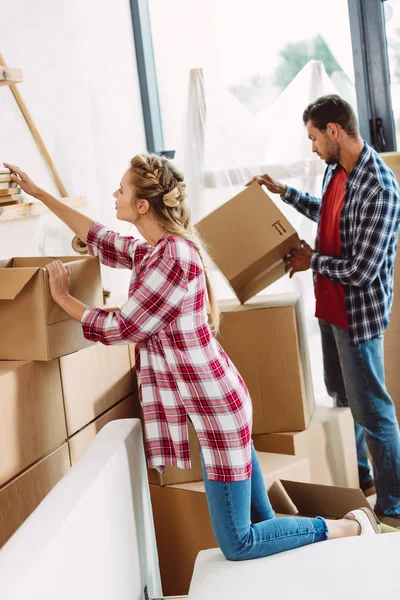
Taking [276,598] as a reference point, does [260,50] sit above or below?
above

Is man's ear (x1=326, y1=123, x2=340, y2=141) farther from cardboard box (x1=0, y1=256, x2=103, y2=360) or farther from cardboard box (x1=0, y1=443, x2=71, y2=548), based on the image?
cardboard box (x1=0, y1=443, x2=71, y2=548)

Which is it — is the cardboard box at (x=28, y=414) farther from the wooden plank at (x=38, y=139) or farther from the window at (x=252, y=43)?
the window at (x=252, y=43)

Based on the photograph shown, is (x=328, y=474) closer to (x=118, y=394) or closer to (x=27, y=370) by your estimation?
(x=118, y=394)

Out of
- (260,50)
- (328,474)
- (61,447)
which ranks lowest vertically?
(328,474)

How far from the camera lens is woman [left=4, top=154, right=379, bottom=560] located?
5.75 ft

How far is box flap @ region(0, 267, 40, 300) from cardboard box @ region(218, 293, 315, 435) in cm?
103

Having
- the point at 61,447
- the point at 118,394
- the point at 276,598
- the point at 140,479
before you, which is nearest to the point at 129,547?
the point at 140,479

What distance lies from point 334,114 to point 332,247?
0.46 meters

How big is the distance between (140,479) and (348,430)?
1.32 metres

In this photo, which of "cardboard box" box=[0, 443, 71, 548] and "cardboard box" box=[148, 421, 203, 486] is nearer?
"cardboard box" box=[0, 443, 71, 548]

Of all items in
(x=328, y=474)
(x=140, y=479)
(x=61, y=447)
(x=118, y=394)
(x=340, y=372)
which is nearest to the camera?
(x=140, y=479)

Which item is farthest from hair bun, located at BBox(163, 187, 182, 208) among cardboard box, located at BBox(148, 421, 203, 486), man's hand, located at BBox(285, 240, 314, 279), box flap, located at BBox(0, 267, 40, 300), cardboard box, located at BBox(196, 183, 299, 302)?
man's hand, located at BBox(285, 240, 314, 279)

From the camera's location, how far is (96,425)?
2.16 m

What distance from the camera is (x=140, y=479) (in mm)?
1722
